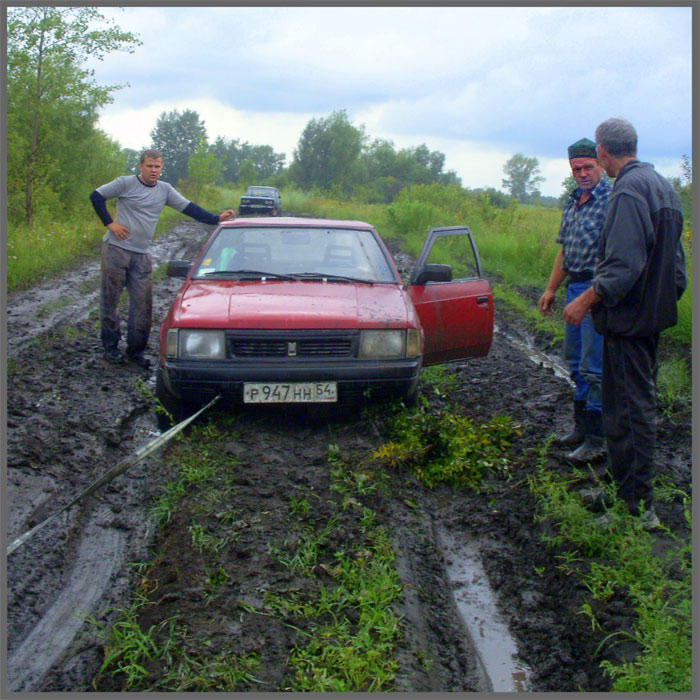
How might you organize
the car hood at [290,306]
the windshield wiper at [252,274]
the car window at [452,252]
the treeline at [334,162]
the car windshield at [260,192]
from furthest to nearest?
A: 1. the treeline at [334,162]
2. the car windshield at [260,192]
3. the car window at [452,252]
4. the windshield wiper at [252,274]
5. the car hood at [290,306]

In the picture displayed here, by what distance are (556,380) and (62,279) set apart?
919cm

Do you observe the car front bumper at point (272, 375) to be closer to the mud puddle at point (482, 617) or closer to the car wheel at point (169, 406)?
the car wheel at point (169, 406)

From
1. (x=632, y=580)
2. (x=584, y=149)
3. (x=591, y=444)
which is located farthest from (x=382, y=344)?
(x=632, y=580)

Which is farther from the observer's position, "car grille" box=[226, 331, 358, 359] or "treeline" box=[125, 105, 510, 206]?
"treeline" box=[125, 105, 510, 206]

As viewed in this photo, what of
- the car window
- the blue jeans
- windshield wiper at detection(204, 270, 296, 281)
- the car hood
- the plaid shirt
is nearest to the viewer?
the blue jeans

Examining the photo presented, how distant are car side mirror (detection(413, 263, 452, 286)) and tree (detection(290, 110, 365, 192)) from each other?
86302 mm

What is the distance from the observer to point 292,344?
17.1ft

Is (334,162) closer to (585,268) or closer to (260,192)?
(260,192)

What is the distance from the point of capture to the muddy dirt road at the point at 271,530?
2.99 m

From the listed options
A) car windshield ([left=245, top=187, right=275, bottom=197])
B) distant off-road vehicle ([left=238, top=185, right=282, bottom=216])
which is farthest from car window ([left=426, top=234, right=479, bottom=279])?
car windshield ([left=245, top=187, right=275, bottom=197])

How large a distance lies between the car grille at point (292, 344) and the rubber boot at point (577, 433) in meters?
1.54

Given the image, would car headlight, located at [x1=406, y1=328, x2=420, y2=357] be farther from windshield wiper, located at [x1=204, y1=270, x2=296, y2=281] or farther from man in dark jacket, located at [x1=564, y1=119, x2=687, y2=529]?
man in dark jacket, located at [x1=564, y1=119, x2=687, y2=529]

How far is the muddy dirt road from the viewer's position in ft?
9.81

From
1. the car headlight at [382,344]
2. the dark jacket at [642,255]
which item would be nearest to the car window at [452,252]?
the car headlight at [382,344]
